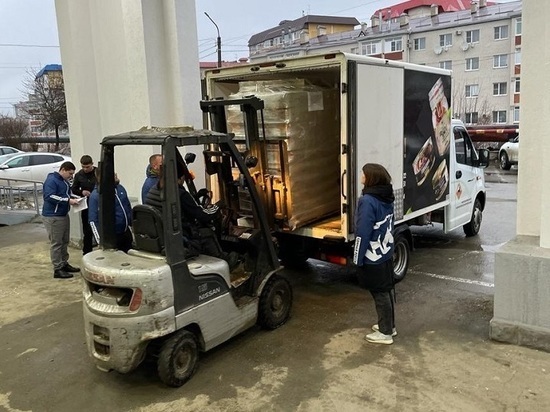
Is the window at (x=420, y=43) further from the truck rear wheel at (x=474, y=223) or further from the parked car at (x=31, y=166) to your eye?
the truck rear wheel at (x=474, y=223)

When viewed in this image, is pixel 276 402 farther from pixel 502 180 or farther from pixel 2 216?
pixel 502 180

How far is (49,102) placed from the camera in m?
37.6

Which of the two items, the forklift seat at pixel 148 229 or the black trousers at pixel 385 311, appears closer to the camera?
the forklift seat at pixel 148 229

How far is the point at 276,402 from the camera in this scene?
4.21 meters

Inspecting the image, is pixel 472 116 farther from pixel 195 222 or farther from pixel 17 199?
pixel 195 222

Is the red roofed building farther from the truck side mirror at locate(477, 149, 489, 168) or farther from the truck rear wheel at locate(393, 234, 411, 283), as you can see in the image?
the truck rear wheel at locate(393, 234, 411, 283)

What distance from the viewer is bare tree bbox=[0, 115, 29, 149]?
1511 inches

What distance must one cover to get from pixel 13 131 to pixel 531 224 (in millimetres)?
43156

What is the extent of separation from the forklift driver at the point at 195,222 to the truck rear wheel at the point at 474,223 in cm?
620

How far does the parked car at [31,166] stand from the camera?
1934 centimetres

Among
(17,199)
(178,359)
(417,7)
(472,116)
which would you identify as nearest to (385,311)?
(178,359)

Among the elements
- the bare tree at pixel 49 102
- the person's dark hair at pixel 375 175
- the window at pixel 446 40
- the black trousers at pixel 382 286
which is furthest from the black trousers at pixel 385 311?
the window at pixel 446 40

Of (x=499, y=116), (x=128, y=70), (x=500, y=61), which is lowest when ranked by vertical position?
(x=499, y=116)

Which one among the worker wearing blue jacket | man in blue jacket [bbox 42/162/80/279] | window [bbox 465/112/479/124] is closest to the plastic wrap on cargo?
the worker wearing blue jacket
